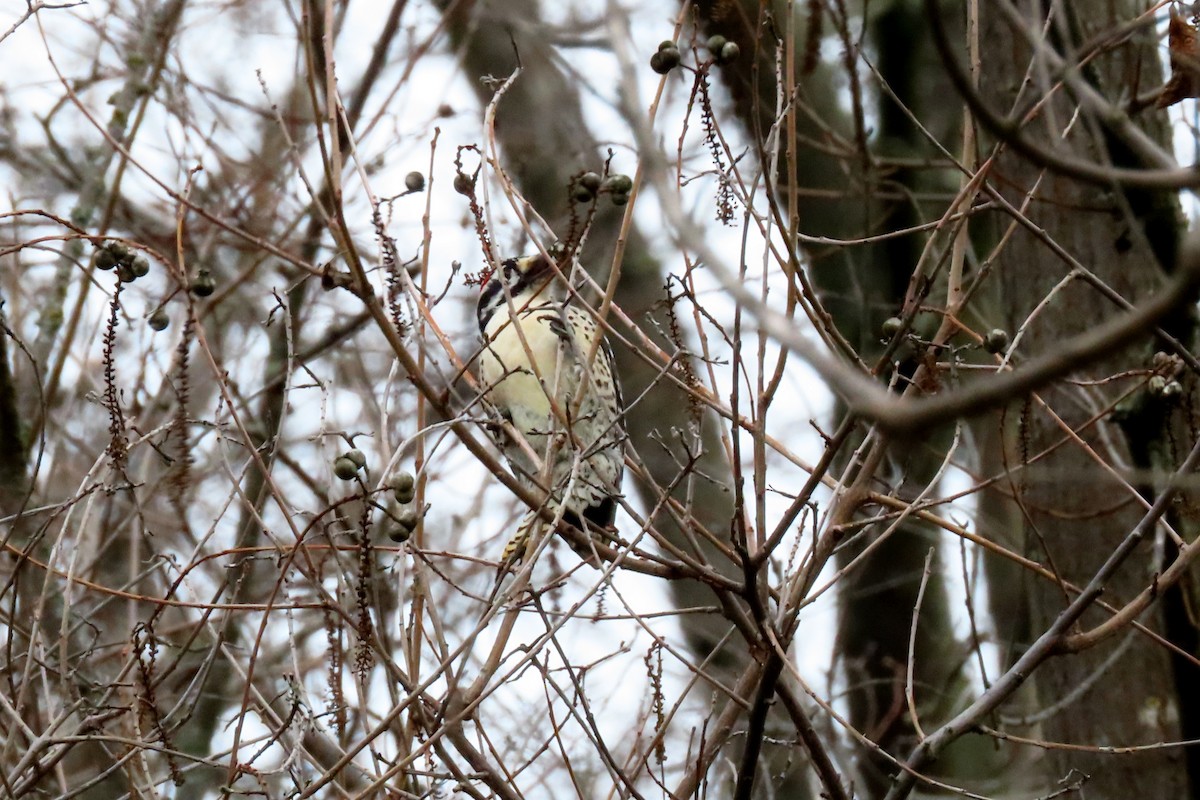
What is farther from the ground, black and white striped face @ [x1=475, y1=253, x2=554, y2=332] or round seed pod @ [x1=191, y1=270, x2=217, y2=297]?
black and white striped face @ [x1=475, y1=253, x2=554, y2=332]

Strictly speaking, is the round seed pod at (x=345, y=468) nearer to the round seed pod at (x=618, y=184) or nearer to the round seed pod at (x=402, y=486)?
the round seed pod at (x=402, y=486)

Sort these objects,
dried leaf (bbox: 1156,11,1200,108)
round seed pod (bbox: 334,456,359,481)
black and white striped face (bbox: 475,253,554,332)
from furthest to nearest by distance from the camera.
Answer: black and white striped face (bbox: 475,253,554,332) < dried leaf (bbox: 1156,11,1200,108) < round seed pod (bbox: 334,456,359,481)

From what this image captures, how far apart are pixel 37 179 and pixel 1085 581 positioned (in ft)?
17.7

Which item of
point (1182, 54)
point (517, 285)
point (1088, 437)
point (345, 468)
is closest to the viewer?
point (345, 468)

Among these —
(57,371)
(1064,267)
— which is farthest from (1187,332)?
(57,371)

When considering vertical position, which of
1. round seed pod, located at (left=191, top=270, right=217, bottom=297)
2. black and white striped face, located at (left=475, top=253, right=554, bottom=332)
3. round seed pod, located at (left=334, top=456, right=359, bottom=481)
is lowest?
round seed pod, located at (left=334, top=456, right=359, bottom=481)

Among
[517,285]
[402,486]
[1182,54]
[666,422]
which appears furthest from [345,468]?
[666,422]

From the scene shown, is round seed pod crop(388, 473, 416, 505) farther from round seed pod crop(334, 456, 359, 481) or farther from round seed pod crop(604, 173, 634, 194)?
round seed pod crop(604, 173, 634, 194)

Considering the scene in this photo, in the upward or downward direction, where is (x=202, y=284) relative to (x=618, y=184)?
downward

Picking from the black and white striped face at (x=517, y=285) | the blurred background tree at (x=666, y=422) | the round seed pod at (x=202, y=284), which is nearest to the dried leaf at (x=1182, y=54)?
the blurred background tree at (x=666, y=422)

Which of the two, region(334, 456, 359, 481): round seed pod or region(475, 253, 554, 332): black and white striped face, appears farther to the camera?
region(475, 253, 554, 332): black and white striped face

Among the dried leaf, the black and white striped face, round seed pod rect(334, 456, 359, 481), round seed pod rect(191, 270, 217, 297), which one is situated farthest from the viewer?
the black and white striped face

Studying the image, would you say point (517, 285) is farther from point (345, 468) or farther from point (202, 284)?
point (345, 468)

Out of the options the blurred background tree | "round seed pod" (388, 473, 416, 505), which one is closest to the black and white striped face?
the blurred background tree
